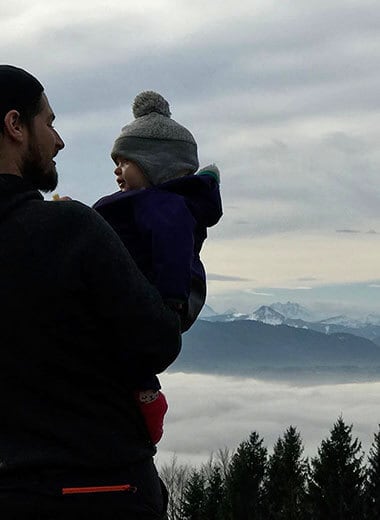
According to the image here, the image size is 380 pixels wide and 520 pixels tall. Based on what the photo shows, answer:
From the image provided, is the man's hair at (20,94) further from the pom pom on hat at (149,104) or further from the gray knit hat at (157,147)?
the pom pom on hat at (149,104)

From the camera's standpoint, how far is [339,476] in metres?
86.2

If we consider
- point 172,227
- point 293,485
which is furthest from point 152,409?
point 293,485

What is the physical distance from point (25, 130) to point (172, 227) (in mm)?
476

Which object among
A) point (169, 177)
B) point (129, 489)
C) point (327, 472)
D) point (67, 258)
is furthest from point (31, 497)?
point (327, 472)

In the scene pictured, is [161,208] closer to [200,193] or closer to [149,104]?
[200,193]

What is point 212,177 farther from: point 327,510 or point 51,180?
point 327,510

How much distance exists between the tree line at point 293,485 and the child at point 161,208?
8196 centimetres

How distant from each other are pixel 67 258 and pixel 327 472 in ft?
282

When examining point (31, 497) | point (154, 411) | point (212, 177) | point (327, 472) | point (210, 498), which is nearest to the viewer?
point (31, 497)

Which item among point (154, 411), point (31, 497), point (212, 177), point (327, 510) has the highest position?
point (327, 510)

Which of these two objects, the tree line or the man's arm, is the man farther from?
the tree line

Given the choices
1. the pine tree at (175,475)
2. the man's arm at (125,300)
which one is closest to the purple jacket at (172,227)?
the man's arm at (125,300)

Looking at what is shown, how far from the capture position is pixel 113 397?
9.61 ft

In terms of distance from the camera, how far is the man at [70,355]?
286 cm
